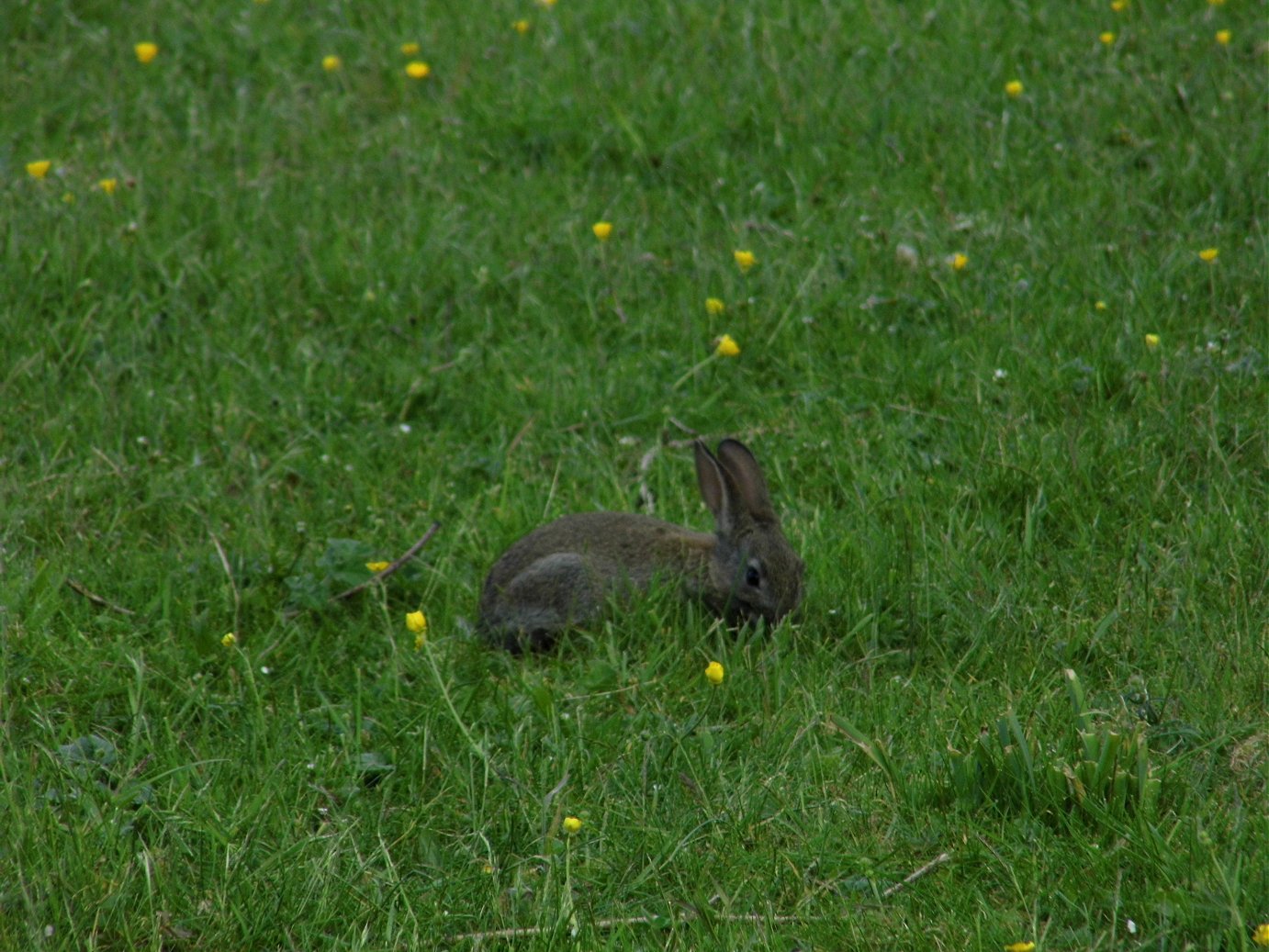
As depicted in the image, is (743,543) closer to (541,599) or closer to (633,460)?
(541,599)

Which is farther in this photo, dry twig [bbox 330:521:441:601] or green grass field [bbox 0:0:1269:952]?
dry twig [bbox 330:521:441:601]

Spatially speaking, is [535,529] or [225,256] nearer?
[535,529]

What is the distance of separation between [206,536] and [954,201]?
3776 millimetres

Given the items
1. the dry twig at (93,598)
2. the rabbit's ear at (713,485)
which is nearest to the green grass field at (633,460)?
the dry twig at (93,598)

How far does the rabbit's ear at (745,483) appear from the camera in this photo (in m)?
5.39

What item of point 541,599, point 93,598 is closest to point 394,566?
point 541,599

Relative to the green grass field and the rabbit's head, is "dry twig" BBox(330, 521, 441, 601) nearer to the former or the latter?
the green grass field

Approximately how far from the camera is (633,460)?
6.09m

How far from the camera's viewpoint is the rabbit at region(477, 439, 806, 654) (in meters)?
5.14

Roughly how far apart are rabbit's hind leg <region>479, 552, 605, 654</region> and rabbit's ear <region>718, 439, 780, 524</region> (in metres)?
0.57

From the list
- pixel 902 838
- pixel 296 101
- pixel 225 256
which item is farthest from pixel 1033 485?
pixel 296 101

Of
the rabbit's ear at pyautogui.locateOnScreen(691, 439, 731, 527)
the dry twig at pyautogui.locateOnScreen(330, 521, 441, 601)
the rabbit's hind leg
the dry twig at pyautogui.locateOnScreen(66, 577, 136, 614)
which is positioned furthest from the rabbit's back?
the dry twig at pyautogui.locateOnScreen(66, 577, 136, 614)

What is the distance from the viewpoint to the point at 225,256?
7031 millimetres

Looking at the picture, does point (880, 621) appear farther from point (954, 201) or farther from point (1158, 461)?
point (954, 201)
